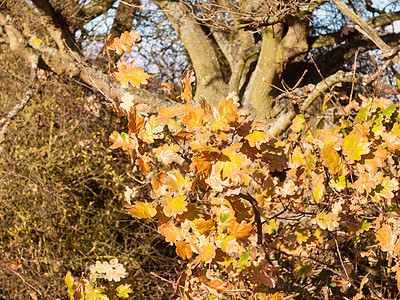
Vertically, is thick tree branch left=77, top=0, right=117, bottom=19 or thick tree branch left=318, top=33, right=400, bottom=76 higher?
thick tree branch left=77, top=0, right=117, bottom=19

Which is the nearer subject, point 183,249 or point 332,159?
point 183,249

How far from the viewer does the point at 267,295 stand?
2143 mm

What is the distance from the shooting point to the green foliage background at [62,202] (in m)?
4.30

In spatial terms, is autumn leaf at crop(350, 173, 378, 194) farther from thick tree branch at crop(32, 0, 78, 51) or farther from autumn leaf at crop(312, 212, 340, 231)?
thick tree branch at crop(32, 0, 78, 51)

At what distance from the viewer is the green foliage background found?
4301 mm

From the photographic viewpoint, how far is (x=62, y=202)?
4.22 m

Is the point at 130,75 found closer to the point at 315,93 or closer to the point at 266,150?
the point at 266,150

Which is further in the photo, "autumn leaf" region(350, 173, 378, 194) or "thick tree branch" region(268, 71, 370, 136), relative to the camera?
"thick tree branch" region(268, 71, 370, 136)

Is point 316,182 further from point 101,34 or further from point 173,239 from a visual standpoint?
point 101,34

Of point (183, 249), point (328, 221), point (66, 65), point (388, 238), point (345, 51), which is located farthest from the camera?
point (345, 51)

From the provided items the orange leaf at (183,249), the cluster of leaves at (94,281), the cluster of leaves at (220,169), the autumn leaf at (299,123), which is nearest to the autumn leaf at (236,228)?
the cluster of leaves at (220,169)

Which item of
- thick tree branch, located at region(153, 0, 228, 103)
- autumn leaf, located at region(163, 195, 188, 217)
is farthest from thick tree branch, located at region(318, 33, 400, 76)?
autumn leaf, located at region(163, 195, 188, 217)

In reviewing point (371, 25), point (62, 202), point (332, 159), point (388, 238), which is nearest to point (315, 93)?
point (371, 25)

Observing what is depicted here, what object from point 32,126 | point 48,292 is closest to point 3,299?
point 48,292
